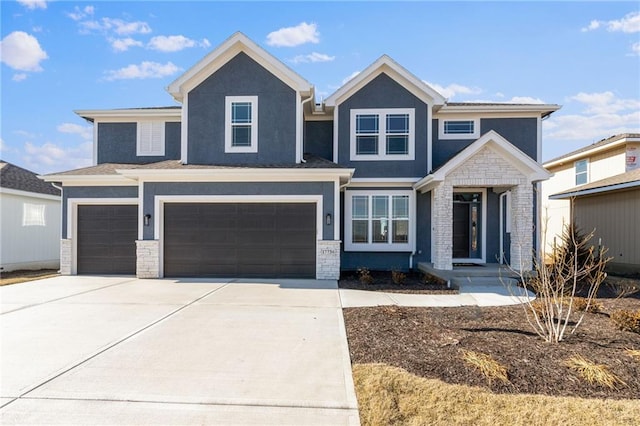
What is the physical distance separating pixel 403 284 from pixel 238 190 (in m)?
5.72

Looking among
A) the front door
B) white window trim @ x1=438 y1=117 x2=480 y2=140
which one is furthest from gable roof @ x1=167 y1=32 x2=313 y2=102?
the front door

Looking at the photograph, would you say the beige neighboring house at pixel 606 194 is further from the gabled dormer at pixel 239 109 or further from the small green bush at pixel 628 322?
the gabled dormer at pixel 239 109

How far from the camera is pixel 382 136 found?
12.6 meters

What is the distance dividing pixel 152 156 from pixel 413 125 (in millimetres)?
9876

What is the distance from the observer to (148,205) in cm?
1095

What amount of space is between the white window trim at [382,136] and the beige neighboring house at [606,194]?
4.90 meters

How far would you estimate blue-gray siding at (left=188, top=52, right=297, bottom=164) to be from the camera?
37.6 ft

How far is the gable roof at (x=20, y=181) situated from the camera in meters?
14.4

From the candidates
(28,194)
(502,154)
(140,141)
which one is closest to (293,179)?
(502,154)

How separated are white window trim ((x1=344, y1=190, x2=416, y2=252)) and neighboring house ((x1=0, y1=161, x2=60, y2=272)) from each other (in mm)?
13172

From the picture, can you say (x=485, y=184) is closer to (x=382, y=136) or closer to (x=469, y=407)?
(x=382, y=136)

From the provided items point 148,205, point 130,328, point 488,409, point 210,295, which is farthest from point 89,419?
point 148,205

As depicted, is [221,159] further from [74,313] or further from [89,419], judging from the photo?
[89,419]

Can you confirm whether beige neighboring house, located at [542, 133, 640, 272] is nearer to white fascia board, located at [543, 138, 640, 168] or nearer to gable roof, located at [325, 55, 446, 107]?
white fascia board, located at [543, 138, 640, 168]
